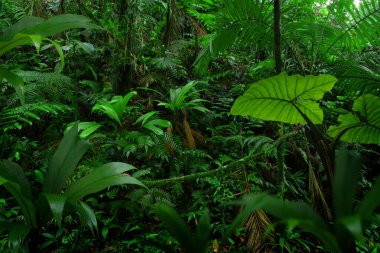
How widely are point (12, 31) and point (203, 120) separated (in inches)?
78.7

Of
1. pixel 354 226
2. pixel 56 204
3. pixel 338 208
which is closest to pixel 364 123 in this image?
pixel 338 208

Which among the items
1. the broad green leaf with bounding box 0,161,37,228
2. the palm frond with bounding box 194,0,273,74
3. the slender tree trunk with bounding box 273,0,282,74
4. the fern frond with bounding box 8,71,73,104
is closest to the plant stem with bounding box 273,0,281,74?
the slender tree trunk with bounding box 273,0,282,74

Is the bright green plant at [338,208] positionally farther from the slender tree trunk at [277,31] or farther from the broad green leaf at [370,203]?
the slender tree trunk at [277,31]

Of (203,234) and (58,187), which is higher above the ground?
(203,234)

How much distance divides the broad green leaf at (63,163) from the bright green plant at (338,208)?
0.97 m

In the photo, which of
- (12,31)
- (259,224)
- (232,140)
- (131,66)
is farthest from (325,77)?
(131,66)

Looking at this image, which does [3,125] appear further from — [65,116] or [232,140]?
[232,140]

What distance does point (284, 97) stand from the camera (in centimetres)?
164

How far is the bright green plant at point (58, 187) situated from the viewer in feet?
4.34

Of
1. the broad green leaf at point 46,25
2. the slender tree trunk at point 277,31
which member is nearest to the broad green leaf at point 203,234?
the broad green leaf at point 46,25

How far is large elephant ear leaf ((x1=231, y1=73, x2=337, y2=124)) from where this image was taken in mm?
1488

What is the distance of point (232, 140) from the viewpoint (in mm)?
2691

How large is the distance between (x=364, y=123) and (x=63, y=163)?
1786 millimetres

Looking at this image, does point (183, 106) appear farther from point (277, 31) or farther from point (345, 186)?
point (345, 186)
